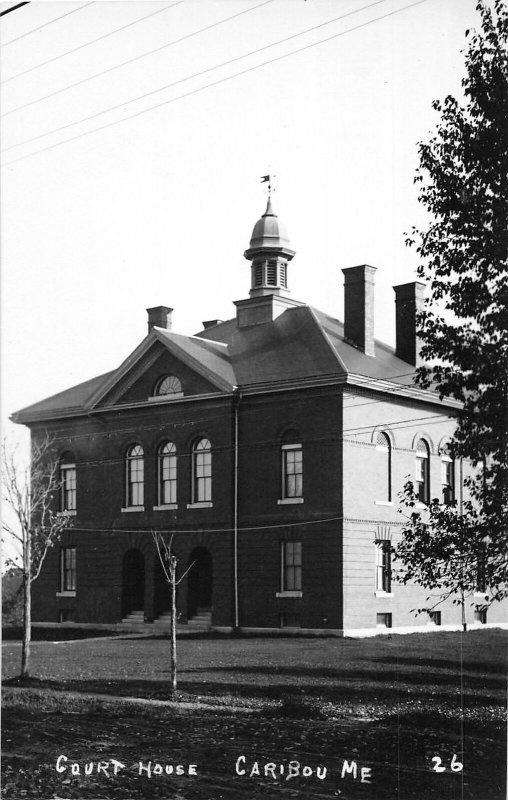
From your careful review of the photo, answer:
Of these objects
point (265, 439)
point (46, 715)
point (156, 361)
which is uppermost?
point (156, 361)

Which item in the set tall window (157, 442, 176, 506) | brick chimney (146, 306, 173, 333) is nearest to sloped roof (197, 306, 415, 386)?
brick chimney (146, 306, 173, 333)

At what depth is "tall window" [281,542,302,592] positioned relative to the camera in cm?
966

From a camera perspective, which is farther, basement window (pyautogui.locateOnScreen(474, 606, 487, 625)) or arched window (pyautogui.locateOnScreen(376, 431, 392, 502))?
arched window (pyautogui.locateOnScreen(376, 431, 392, 502))

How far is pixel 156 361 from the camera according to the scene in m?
10.2

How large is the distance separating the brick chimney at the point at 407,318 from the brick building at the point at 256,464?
0.05 ft

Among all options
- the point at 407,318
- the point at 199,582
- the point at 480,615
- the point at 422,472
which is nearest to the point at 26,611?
the point at 199,582

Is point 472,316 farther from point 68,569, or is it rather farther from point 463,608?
point 68,569

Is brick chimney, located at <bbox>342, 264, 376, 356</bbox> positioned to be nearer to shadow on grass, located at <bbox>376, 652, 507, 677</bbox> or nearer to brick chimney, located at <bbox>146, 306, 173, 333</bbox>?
brick chimney, located at <bbox>146, 306, 173, 333</bbox>

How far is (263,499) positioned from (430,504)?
5.94 ft

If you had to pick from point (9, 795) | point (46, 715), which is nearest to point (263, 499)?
point (46, 715)

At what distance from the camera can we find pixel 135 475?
34.5ft

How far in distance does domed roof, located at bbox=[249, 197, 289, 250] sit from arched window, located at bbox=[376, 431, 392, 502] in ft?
6.78

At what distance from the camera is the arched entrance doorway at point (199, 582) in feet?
32.6

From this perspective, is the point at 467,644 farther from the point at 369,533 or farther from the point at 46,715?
the point at 46,715
